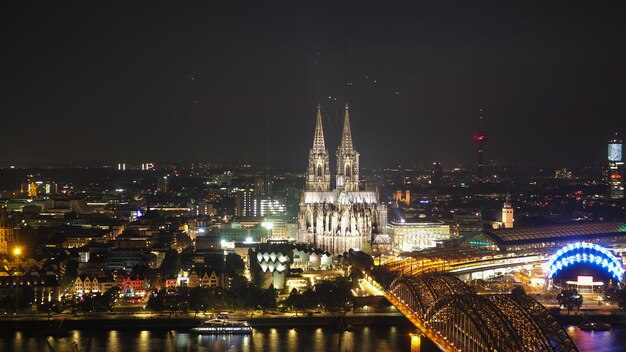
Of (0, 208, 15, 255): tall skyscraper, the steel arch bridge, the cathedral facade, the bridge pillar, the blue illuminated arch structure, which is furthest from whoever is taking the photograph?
the cathedral facade

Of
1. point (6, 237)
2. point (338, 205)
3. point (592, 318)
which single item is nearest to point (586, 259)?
point (592, 318)

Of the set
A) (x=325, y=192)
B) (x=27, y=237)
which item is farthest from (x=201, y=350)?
(x=27, y=237)

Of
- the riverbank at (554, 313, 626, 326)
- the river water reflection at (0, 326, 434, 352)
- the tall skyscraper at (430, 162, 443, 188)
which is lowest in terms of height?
the river water reflection at (0, 326, 434, 352)

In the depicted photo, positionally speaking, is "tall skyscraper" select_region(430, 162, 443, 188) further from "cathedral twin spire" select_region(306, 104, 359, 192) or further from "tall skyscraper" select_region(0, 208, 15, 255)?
"tall skyscraper" select_region(0, 208, 15, 255)

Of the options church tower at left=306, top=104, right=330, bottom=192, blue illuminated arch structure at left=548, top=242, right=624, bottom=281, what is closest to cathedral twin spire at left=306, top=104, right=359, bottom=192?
church tower at left=306, top=104, right=330, bottom=192

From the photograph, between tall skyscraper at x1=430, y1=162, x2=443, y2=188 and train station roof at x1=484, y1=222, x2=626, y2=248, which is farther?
tall skyscraper at x1=430, y1=162, x2=443, y2=188

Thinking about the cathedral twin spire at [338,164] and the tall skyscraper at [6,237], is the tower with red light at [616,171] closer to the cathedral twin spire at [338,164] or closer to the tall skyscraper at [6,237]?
the cathedral twin spire at [338,164]

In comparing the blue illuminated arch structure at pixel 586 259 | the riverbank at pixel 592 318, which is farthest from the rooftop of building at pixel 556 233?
the riverbank at pixel 592 318
